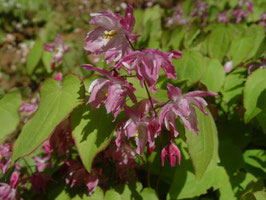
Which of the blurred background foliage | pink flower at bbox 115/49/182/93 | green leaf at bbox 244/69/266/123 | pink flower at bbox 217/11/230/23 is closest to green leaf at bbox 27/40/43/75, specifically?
the blurred background foliage

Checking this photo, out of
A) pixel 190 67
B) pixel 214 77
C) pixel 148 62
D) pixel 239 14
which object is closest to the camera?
pixel 148 62

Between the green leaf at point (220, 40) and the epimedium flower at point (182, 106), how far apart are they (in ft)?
3.64

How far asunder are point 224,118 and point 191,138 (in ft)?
2.91

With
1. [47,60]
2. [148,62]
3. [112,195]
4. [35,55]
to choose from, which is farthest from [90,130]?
[47,60]

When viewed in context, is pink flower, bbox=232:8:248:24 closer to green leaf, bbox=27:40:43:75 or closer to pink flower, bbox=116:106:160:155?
green leaf, bbox=27:40:43:75

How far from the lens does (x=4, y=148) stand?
1470 mm

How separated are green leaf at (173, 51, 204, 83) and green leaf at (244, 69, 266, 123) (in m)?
0.28

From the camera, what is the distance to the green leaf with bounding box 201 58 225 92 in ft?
5.39

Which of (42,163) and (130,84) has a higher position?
(130,84)

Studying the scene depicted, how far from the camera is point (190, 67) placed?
157 cm

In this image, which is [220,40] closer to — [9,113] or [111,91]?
[111,91]

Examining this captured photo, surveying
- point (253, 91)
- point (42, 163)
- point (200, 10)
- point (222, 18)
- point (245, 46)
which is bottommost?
point (42, 163)

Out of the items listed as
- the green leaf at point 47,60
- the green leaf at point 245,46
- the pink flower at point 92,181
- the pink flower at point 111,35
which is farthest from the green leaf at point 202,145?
the green leaf at point 47,60

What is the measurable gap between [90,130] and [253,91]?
80 centimetres
